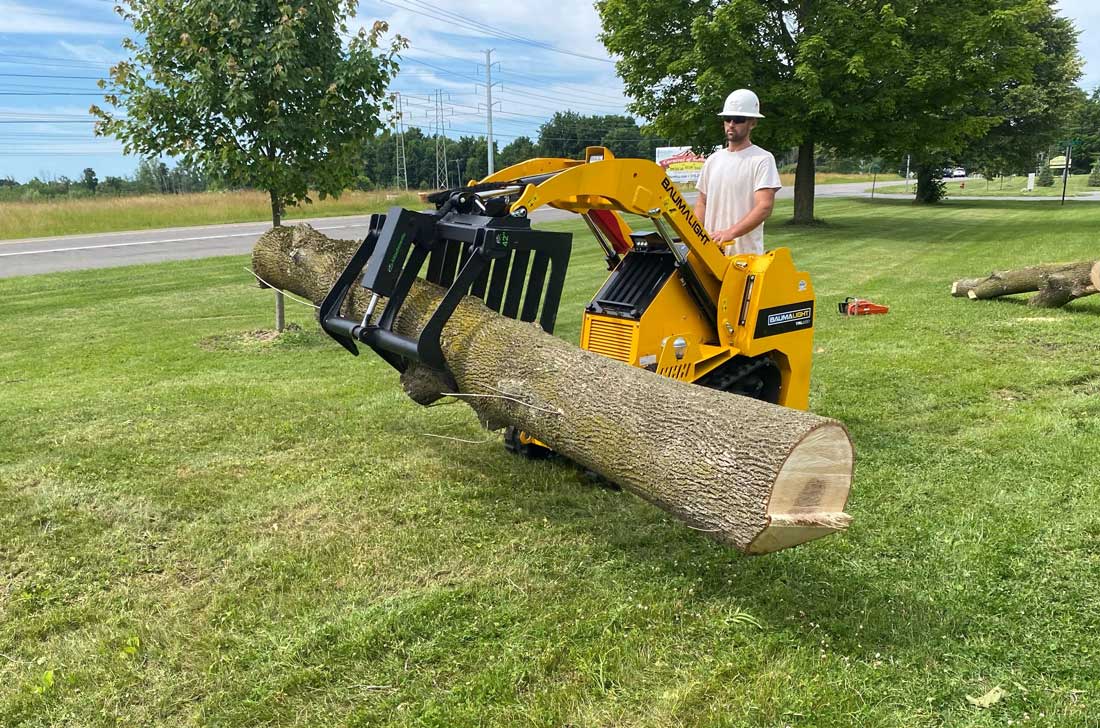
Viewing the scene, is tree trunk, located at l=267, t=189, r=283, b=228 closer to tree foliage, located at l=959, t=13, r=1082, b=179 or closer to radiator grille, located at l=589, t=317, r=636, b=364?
radiator grille, located at l=589, t=317, r=636, b=364

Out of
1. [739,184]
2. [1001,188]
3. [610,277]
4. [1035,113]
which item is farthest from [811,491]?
[1001,188]

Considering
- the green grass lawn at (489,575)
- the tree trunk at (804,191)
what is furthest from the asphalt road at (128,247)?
the green grass lawn at (489,575)

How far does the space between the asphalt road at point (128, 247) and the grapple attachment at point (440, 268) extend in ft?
45.5

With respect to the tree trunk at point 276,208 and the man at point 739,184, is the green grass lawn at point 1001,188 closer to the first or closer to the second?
the tree trunk at point 276,208

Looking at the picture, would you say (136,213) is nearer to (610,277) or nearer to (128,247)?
(128,247)

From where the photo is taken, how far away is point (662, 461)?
3248 mm

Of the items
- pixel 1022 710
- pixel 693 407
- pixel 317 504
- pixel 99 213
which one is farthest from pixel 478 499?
pixel 99 213

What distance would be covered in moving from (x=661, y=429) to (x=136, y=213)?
1270 inches

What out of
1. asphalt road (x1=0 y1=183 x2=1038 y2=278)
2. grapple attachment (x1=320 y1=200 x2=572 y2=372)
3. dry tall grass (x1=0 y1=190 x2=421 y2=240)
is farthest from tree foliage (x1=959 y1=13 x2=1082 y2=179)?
grapple attachment (x1=320 y1=200 x2=572 y2=372)

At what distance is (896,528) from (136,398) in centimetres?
575

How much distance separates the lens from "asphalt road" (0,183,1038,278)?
17547 mm

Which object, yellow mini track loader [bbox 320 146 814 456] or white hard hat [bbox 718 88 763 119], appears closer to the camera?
yellow mini track loader [bbox 320 146 814 456]

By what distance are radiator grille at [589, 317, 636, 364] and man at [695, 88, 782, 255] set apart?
830mm

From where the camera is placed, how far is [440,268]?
14.6ft
